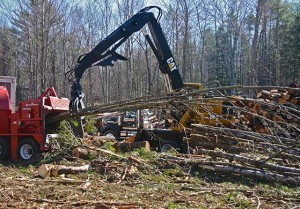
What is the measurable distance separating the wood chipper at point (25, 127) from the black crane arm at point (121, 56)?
2.82 feet

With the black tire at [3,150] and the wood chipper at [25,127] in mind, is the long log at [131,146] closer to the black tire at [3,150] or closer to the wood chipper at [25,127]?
the wood chipper at [25,127]

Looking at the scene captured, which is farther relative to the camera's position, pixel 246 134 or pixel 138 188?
pixel 246 134

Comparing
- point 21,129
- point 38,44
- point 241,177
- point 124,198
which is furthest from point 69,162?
point 38,44

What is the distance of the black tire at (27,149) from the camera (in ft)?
34.3

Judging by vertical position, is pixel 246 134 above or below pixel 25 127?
below

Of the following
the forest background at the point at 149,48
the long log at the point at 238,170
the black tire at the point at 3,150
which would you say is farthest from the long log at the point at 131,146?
the forest background at the point at 149,48

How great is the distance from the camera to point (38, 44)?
1166 inches

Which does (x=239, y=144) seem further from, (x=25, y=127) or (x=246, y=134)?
(x=25, y=127)

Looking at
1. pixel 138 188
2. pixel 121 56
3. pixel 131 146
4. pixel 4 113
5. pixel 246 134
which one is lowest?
pixel 138 188

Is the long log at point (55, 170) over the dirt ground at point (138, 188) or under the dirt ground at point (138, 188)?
→ over

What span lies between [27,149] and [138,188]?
483cm

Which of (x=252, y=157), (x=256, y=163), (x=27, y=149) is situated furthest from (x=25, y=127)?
(x=256, y=163)

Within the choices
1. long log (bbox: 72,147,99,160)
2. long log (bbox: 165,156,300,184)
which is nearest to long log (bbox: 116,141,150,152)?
long log (bbox: 72,147,99,160)

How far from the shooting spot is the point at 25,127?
10672 mm
